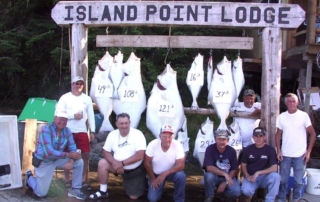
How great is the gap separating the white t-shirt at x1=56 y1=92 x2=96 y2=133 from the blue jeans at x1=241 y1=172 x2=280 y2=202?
2.11 m

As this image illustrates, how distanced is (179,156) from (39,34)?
7.07 metres

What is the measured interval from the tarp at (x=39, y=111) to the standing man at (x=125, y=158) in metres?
2.08

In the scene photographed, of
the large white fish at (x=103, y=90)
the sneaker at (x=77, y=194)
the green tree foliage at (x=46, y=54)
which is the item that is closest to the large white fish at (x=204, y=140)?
the large white fish at (x=103, y=90)

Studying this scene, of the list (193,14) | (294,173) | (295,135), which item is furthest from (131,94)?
(294,173)

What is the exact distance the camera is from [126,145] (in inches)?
187

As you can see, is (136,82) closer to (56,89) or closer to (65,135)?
(65,135)

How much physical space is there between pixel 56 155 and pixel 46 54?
6.69 metres

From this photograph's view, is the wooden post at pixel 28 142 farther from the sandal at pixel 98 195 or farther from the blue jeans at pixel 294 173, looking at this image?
the blue jeans at pixel 294 173

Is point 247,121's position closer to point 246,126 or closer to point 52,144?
point 246,126

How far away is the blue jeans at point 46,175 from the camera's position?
15.2 ft

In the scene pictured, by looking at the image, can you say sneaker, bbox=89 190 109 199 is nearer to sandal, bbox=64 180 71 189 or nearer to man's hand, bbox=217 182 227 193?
sandal, bbox=64 180 71 189

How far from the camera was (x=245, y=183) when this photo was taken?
4648 mm

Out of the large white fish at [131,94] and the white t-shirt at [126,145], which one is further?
the large white fish at [131,94]

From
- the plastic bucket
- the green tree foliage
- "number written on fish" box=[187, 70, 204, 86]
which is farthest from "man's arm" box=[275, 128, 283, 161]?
the green tree foliage
